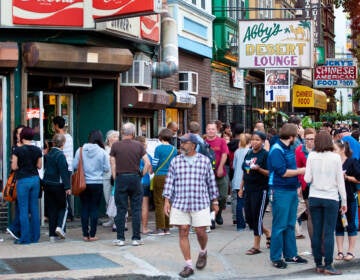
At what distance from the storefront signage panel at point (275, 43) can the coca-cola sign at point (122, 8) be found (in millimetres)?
7653

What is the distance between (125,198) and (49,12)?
4.01 m

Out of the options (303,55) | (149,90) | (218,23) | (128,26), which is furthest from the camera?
Result: (218,23)

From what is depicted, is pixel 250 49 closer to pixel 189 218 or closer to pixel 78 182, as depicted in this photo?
pixel 78 182

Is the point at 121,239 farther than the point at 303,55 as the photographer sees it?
No

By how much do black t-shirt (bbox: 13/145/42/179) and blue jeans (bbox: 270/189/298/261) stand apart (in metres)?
4.08

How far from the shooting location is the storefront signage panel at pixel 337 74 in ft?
99.1

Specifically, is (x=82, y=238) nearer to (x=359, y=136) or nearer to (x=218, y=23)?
(x=359, y=136)

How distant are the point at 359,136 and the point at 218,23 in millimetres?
9065

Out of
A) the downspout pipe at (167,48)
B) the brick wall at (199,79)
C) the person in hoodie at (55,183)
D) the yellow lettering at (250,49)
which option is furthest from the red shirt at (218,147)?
the yellow lettering at (250,49)

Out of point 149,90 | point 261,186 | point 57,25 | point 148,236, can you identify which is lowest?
point 148,236

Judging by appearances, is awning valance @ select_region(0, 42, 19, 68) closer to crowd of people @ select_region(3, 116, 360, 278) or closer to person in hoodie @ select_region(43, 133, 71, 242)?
crowd of people @ select_region(3, 116, 360, 278)

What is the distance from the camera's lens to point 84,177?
13.0m

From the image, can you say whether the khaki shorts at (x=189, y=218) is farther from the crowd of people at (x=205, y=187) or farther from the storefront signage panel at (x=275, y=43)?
the storefront signage panel at (x=275, y=43)

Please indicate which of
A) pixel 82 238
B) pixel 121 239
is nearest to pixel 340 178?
pixel 121 239
